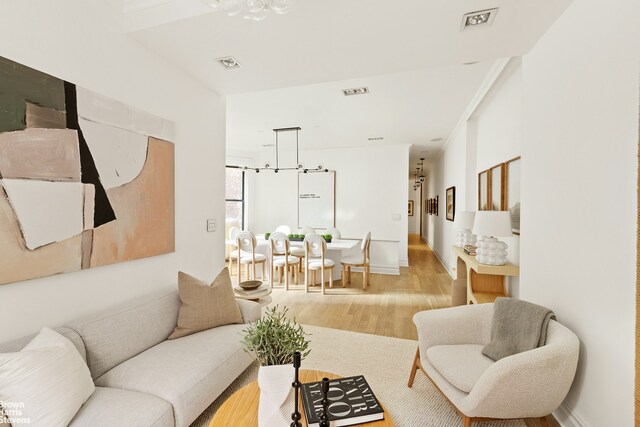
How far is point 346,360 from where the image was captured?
8.89ft

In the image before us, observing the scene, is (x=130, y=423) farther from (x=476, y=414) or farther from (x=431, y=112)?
(x=431, y=112)

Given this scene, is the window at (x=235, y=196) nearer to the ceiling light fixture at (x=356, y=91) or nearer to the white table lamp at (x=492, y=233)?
the ceiling light fixture at (x=356, y=91)

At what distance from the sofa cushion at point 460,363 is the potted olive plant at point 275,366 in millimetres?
970

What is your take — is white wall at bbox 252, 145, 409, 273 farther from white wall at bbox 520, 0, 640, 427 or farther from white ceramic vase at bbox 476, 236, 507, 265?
white wall at bbox 520, 0, 640, 427

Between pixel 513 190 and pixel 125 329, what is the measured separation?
365cm

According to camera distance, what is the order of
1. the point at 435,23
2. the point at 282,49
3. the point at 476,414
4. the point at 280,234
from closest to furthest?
the point at 476,414 → the point at 435,23 → the point at 282,49 → the point at 280,234

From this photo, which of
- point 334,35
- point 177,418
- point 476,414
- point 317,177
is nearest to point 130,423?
point 177,418

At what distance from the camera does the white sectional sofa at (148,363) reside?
A: 1.42 m

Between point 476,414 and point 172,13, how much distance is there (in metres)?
3.05

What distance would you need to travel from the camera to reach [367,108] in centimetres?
439

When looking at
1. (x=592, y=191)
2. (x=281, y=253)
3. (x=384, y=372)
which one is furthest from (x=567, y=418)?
(x=281, y=253)

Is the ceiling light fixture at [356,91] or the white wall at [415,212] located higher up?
the ceiling light fixture at [356,91]

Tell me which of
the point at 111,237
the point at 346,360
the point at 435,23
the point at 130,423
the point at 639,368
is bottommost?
the point at 346,360

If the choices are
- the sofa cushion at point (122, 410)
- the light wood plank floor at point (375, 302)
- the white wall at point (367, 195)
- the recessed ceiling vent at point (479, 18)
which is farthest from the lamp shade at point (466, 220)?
the sofa cushion at point (122, 410)
